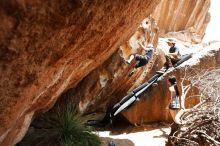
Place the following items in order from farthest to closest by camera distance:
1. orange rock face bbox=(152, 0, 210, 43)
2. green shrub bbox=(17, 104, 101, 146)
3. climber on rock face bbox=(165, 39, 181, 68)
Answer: orange rock face bbox=(152, 0, 210, 43), climber on rock face bbox=(165, 39, 181, 68), green shrub bbox=(17, 104, 101, 146)

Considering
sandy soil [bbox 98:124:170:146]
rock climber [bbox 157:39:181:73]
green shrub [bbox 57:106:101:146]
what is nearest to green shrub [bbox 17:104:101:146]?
green shrub [bbox 57:106:101:146]

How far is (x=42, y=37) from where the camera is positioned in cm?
515

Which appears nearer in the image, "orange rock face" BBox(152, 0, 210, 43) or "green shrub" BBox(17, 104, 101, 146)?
"green shrub" BBox(17, 104, 101, 146)

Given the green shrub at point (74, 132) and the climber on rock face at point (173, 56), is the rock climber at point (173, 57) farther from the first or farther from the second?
the green shrub at point (74, 132)

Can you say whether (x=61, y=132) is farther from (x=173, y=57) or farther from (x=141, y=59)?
(x=173, y=57)

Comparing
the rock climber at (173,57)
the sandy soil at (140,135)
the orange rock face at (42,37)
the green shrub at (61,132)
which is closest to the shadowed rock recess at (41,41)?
the orange rock face at (42,37)

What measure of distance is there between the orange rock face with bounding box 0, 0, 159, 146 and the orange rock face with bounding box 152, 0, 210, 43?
1813 cm

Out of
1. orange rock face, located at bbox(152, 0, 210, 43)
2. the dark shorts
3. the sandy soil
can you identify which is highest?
orange rock face, located at bbox(152, 0, 210, 43)

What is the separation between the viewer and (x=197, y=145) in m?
8.70

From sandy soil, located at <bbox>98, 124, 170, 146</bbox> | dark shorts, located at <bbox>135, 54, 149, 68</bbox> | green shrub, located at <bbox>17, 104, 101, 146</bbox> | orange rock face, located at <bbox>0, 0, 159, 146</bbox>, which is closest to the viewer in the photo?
orange rock face, located at <bbox>0, 0, 159, 146</bbox>

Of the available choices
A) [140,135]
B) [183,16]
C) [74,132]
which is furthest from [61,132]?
[183,16]

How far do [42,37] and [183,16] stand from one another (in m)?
22.1

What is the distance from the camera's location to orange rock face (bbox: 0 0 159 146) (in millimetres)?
4652

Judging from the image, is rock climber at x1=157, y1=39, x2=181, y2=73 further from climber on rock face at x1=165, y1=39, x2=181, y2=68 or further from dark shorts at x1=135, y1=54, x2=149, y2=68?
dark shorts at x1=135, y1=54, x2=149, y2=68
